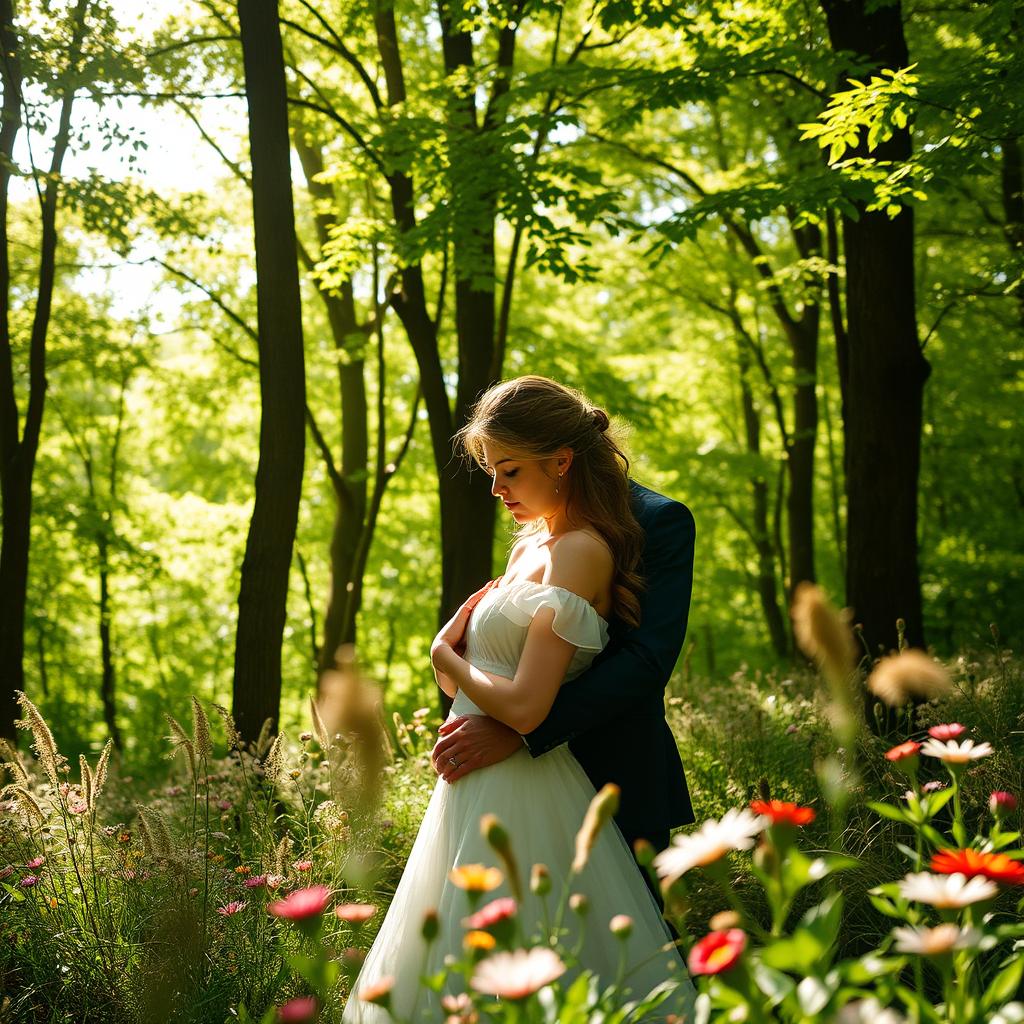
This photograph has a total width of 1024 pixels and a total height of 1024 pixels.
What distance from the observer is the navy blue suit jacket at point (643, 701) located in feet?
9.32

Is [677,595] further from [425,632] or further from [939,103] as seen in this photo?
[425,632]

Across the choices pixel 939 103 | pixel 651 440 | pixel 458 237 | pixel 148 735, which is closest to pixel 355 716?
pixel 939 103

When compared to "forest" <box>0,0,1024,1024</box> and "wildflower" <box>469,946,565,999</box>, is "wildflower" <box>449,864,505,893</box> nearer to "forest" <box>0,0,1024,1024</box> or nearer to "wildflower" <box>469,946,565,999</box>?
"wildflower" <box>469,946,565,999</box>

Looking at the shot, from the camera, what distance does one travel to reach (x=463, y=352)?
9.09m

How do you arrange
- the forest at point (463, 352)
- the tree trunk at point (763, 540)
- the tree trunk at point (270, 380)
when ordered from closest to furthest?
the forest at point (463, 352) → the tree trunk at point (270, 380) → the tree trunk at point (763, 540)

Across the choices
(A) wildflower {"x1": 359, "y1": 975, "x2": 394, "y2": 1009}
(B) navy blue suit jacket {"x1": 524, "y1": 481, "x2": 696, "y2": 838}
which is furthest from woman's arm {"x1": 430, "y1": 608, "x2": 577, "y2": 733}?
(A) wildflower {"x1": 359, "y1": 975, "x2": 394, "y2": 1009}

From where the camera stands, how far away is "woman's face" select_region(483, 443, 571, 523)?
2996 mm

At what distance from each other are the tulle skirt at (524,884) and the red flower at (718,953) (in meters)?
1.21

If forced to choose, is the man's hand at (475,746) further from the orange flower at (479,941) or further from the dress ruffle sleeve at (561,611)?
the orange flower at (479,941)

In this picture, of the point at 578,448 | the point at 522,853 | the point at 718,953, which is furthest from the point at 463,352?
the point at 718,953

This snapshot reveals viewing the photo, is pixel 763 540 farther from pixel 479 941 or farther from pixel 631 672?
pixel 479 941

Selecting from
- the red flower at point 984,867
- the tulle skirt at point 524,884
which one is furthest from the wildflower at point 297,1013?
the tulle skirt at point 524,884

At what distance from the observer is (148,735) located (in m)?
20.5

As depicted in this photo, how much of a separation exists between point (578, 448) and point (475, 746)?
3.13 feet
